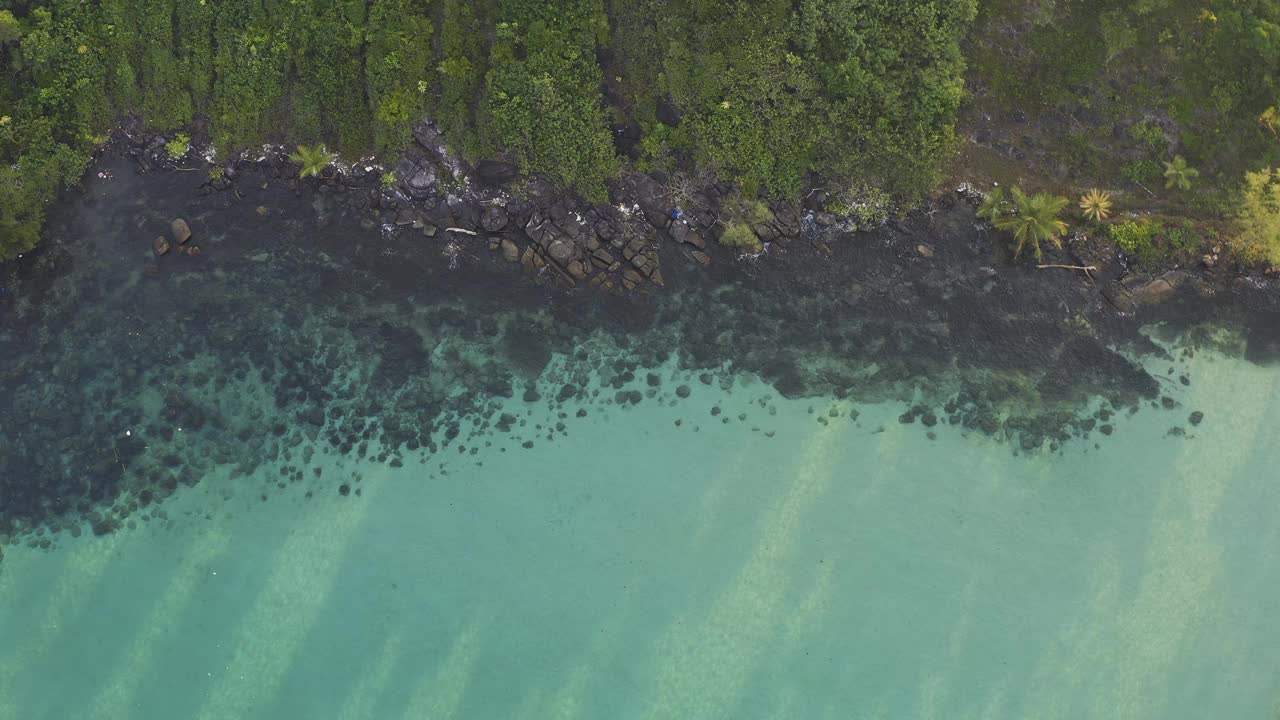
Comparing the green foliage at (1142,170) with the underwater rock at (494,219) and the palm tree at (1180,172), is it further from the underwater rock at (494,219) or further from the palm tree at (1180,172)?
the underwater rock at (494,219)

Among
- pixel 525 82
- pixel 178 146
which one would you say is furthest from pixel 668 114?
pixel 178 146

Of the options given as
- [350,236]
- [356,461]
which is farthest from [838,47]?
[356,461]

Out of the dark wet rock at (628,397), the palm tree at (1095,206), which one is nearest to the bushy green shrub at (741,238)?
the dark wet rock at (628,397)

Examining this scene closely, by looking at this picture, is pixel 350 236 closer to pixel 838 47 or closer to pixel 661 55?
pixel 661 55

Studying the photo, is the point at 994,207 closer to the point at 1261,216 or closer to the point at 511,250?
the point at 1261,216

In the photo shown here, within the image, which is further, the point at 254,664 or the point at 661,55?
the point at 661,55

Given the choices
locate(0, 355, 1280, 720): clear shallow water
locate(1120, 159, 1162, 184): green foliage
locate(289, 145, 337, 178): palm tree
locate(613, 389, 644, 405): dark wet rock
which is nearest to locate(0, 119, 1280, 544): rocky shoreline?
locate(613, 389, 644, 405): dark wet rock
